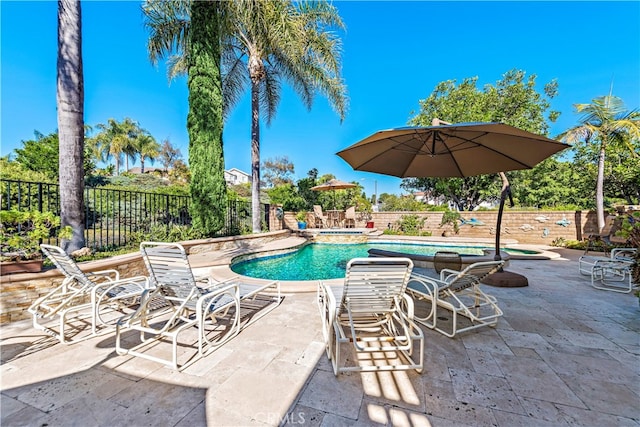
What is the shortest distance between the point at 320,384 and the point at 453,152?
4127mm

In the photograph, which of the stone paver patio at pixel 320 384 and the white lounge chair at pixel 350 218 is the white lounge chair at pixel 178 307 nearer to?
the stone paver patio at pixel 320 384

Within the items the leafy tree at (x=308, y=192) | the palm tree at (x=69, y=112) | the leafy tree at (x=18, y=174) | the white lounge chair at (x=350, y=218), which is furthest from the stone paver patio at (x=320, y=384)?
the leafy tree at (x=308, y=192)

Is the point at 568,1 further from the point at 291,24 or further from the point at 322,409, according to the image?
the point at 322,409

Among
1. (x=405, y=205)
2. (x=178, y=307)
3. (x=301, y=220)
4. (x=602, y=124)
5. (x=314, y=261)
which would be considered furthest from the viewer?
(x=405, y=205)

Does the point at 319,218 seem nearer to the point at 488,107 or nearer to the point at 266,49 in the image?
the point at 266,49

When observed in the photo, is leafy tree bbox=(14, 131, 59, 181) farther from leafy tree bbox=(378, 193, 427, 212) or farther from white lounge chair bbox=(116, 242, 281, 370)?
leafy tree bbox=(378, 193, 427, 212)

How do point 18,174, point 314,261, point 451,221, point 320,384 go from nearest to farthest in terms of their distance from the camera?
point 320,384 < point 18,174 < point 314,261 < point 451,221

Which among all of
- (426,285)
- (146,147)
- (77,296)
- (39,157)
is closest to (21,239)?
(77,296)

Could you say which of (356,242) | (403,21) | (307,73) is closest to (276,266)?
(356,242)

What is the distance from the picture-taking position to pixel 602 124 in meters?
9.71

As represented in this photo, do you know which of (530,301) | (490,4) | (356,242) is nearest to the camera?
(530,301)

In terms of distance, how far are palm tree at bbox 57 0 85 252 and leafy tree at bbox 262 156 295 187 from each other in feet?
97.7

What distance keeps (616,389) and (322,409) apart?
7.32ft

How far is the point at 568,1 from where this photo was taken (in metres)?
8.17
